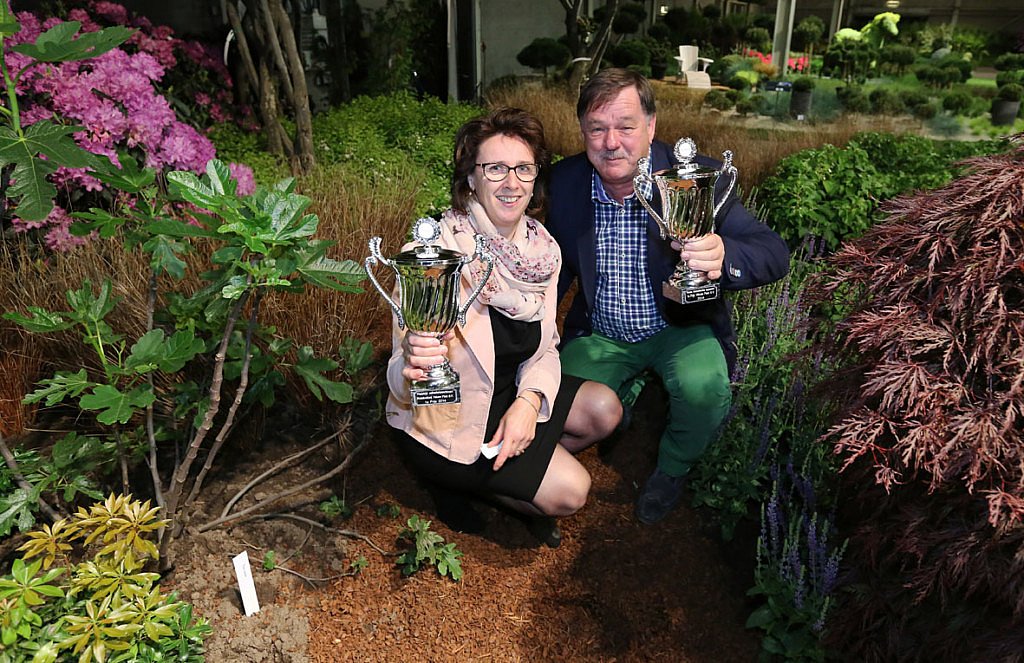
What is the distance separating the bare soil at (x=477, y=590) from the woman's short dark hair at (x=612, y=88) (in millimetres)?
1491

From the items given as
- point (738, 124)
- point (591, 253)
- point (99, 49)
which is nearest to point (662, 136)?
point (738, 124)

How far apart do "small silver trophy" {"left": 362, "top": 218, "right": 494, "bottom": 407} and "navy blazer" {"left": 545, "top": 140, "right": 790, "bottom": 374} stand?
0.76 metres

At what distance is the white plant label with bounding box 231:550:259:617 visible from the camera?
2.06 meters

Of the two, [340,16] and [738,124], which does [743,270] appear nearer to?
[738,124]

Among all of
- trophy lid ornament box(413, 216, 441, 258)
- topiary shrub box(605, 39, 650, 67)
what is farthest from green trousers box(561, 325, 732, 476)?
topiary shrub box(605, 39, 650, 67)

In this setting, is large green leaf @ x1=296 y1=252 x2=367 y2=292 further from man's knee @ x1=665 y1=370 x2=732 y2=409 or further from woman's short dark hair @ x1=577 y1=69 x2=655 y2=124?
man's knee @ x1=665 y1=370 x2=732 y2=409

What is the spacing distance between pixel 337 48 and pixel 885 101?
5750mm

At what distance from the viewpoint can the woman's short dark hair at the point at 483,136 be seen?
2.25 meters

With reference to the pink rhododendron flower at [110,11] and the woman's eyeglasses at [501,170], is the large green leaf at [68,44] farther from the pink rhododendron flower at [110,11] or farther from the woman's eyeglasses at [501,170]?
the pink rhododendron flower at [110,11]

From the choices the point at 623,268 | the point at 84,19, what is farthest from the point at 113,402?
the point at 84,19

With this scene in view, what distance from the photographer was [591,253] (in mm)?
2678

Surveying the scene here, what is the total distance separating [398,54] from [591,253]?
6.52 meters

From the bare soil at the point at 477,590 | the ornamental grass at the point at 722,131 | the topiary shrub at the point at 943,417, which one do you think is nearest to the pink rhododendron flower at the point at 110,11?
the ornamental grass at the point at 722,131

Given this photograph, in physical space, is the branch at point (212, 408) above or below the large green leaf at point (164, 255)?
below
